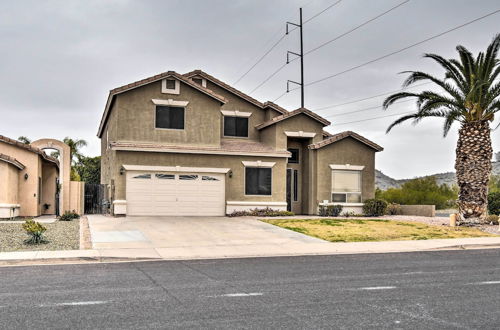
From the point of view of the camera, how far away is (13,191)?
2702cm

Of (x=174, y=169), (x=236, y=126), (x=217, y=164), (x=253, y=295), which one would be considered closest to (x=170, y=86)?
(x=174, y=169)

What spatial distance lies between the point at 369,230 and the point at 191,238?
7953mm

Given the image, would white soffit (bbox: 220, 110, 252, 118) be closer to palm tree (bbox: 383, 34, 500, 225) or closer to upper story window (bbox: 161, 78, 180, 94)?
upper story window (bbox: 161, 78, 180, 94)

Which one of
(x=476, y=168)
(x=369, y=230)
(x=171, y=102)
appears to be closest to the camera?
(x=369, y=230)

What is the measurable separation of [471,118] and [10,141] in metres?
22.9

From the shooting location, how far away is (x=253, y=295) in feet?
30.8

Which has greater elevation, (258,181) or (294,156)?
(294,156)

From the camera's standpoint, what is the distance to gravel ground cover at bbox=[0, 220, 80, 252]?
16.4 metres

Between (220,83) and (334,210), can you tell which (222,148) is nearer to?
(220,83)

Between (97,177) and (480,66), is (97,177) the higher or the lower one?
the lower one

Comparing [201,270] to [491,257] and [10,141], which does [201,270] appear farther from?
[10,141]

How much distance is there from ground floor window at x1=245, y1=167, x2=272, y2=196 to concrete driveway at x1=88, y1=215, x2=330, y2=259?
160 inches

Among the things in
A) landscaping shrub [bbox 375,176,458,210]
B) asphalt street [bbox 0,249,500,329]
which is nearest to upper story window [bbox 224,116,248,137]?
landscaping shrub [bbox 375,176,458,210]

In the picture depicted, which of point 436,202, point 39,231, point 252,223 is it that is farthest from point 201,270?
point 436,202
